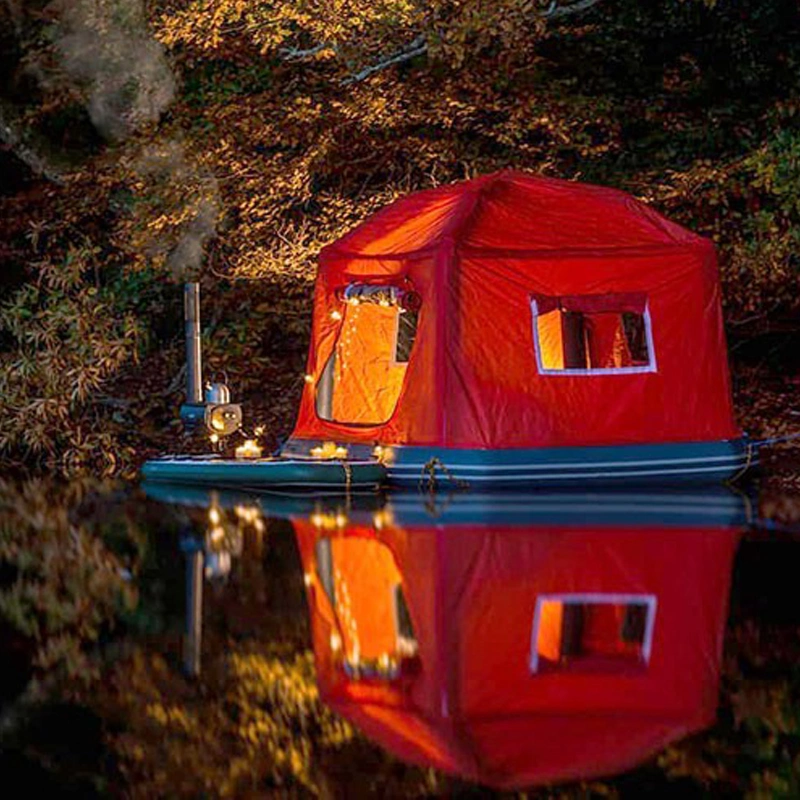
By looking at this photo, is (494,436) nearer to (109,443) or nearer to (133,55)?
(109,443)

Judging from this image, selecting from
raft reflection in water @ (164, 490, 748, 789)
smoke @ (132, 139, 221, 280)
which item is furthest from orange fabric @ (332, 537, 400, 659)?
smoke @ (132, 139, 221, 280)

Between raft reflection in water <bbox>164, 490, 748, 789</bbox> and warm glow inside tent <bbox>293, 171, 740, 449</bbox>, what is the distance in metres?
1.42

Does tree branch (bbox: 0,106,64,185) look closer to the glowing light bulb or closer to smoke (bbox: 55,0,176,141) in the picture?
smoke (bbox: 55,0,176,141)

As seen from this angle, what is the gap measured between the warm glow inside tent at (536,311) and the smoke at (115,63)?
4.46 m

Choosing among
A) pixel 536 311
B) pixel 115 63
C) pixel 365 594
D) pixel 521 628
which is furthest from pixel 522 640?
pixel 115 63

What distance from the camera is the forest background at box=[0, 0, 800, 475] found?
1594cm

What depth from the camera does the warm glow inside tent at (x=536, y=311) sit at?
40.9ft

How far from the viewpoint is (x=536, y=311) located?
12664 mm

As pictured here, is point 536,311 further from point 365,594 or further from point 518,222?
point 365,594

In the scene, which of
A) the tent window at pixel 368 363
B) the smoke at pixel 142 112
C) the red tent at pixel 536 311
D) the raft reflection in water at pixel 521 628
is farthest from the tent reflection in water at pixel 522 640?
the smoke at pixel 142 112

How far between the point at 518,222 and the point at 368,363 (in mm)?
2055

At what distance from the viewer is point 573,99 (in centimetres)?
1686

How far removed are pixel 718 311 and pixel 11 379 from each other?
655cm

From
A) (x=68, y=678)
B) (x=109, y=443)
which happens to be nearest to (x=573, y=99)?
(x=109, y=443)
